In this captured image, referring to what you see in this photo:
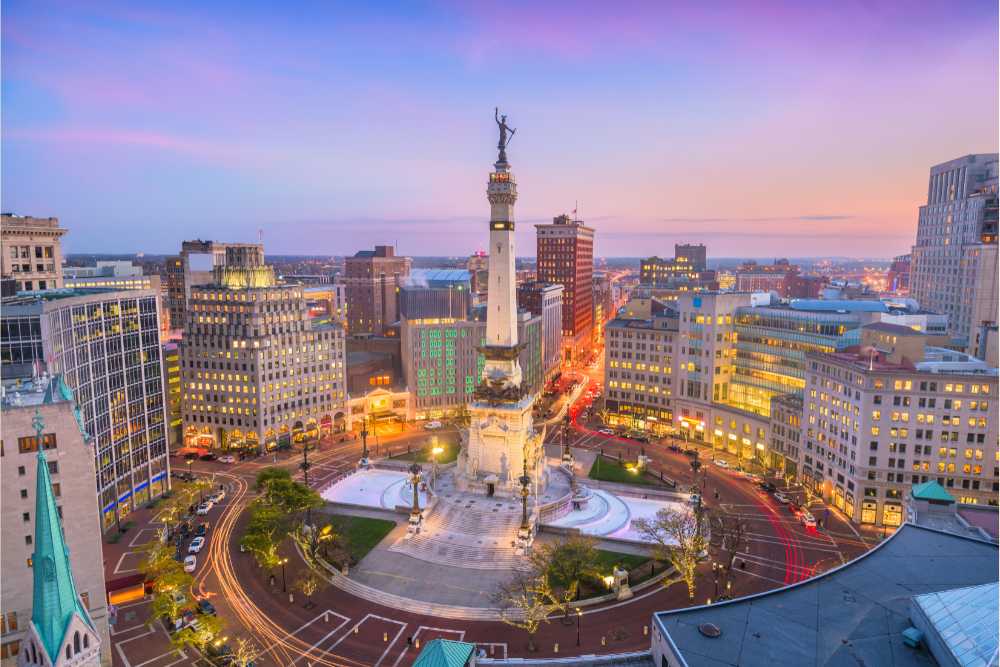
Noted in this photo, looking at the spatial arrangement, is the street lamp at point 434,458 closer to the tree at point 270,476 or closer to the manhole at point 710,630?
the tree at point 270,476

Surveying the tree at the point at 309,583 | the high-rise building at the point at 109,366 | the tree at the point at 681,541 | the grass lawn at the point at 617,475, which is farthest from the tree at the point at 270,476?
the grass lawn at the point at 617,475

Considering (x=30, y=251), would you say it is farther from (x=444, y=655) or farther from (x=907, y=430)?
(x=907, y=430)

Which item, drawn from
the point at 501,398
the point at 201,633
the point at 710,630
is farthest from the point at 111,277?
the point at 710,630

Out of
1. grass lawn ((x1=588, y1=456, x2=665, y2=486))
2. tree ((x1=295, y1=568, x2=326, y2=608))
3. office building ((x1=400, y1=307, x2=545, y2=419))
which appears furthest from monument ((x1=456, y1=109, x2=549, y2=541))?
office building ((x1=400, y1=307, x2=545, y2=419))

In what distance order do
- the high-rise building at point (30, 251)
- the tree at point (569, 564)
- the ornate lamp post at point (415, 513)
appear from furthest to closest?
1. the high-rise building at point (30, 251)
2. the ornate lamp post at point (415, 513)
3. the tree at point (569, 564)

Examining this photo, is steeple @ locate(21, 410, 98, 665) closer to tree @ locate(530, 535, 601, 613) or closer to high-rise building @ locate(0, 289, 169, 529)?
high-rise building @ locate(0, 289, 169, 529)

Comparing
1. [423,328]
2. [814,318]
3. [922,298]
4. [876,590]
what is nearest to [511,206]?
[423,328]
